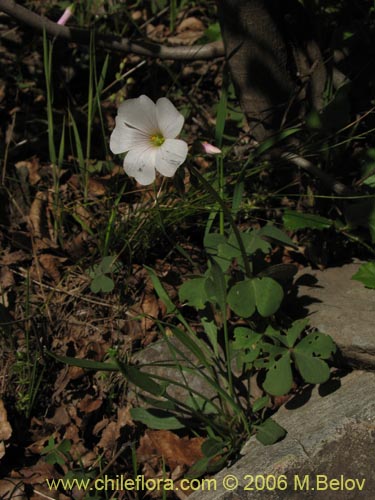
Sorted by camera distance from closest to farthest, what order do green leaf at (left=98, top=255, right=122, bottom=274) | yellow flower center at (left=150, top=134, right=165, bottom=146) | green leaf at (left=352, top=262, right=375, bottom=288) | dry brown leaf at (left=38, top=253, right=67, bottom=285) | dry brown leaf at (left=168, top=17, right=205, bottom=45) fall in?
yellow flower center at (left=150, top=134, right=165, bottom=146) → green leaf at (left=352, top=262, right=375, bottom=288) → green leaf at (left=98, top=255, right=122, bottom=274) → dry brown leaf at (left=38, top=253, right=67, bottom=285) → dry brown leaf at (left=168, top=17, right=205, bottom=45)

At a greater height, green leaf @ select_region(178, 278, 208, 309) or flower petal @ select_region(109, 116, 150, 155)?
flower petal @ select_region(109, 116, 150, 155)

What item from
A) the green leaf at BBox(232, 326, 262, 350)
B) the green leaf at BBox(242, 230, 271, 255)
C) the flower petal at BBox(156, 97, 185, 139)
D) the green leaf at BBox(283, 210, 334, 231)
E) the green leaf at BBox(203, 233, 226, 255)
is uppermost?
the flower petal at BBox(156, 97, 185, 139)

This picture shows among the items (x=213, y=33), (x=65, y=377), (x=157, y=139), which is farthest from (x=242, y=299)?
(x=213, y=33)

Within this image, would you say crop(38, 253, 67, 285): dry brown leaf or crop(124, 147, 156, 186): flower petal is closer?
crop(124, 147, 156, 186): flower petal

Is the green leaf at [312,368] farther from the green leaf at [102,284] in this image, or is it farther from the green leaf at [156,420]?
the green leaf at [102,284]

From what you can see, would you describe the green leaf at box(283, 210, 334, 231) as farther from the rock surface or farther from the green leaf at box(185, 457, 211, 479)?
the green leaf at box(185, 457, 211, 479)

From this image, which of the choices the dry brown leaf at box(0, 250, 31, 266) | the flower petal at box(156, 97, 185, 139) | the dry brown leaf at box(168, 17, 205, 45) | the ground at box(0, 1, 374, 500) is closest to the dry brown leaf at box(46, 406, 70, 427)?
the ground at box(0, 1, 374, 500)

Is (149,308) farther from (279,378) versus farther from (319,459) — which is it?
(319,459)
